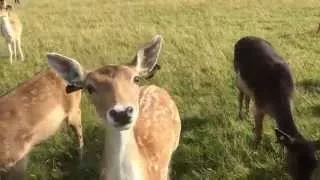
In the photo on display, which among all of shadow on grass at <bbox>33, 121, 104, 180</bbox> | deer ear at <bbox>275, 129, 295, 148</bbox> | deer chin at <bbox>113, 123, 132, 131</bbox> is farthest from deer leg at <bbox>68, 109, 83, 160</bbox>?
deer chin at <bbox>113, 123, 132, 131</bbox>

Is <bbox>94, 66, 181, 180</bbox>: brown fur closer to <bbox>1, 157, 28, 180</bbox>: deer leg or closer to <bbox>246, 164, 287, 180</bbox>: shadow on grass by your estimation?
A: <bbox>246, 164, 287, 180</bbox>: shadow on grass

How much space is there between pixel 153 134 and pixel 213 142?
6.10ft

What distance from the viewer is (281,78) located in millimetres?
8352

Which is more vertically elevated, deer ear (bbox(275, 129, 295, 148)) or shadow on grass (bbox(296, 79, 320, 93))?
deer ear (bbox(275, 129, 295, 148))

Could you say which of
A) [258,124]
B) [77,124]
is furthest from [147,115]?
[258,124]

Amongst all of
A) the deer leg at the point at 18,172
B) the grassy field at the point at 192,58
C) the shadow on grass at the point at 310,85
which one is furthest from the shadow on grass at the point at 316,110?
the deer leg at the point at 18,172

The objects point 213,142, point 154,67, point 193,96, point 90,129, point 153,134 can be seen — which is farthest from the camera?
point 193,96

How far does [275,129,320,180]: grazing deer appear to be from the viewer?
20.9ft

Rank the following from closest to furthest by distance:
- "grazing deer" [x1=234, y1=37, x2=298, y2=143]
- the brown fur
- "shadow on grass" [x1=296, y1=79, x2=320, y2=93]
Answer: the brown fur, "grazing deer" [x1=234, y1=37, x2=298, y2=143], "shadow on grass" [x1=296, y1=79, x2=320, y2=93]

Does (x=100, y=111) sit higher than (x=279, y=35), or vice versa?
(x=100, y=111)

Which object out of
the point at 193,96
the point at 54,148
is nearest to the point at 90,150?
the point at 54,148

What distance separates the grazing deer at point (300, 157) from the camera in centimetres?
636

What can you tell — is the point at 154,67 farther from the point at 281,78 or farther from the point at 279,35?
the point at 279,35

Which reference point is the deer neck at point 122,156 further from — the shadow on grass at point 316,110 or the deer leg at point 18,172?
the shadow on grass at point 316,110
